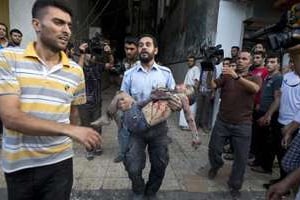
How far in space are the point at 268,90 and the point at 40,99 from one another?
3611 millimetres

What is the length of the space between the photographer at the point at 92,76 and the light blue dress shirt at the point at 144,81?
5.41 feet

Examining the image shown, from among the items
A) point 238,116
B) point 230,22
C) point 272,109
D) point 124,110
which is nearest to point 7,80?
point 124,110

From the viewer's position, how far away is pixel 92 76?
5020 millimetres

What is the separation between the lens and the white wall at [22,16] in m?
7.45

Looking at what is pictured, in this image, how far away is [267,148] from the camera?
4.66m

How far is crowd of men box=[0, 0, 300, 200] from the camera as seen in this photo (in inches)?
74.9

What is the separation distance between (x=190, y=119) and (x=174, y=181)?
4.24 feet

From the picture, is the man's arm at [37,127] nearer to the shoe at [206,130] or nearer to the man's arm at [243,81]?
the man's arm at [243,81]

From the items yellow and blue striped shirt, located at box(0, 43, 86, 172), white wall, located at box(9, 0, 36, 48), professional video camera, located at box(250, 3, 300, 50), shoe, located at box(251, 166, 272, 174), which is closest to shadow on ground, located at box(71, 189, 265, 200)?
shoe, located at box(251, 166, 272, 174)

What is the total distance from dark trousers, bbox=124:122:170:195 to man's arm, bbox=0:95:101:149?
1639 millimetres

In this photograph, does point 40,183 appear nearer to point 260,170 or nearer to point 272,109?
point 272,109

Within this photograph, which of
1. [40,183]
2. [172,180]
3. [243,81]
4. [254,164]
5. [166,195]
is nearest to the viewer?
[40,183]

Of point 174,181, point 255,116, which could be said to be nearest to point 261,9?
point 255,116

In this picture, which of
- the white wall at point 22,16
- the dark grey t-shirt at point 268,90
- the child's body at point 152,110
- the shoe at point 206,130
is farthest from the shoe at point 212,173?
the white wall at point 22,16
